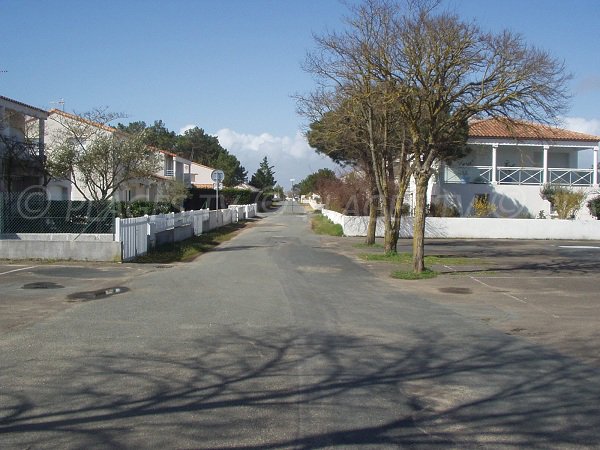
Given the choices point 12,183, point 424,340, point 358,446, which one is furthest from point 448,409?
point 12,183

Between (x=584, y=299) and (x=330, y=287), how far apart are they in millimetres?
5239

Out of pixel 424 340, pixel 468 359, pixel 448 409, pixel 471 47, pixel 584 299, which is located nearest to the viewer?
pixel 448 409

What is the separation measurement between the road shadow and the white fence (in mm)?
10296

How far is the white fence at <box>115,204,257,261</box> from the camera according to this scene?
17.9 metres

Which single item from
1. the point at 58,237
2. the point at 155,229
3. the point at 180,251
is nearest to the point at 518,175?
the point at 180,251

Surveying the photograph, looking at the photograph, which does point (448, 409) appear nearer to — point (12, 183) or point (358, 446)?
point (358, 446)

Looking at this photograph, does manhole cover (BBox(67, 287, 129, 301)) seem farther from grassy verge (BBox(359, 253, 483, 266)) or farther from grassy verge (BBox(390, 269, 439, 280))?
grassy verge (BBox(359, 253, 483, 266))

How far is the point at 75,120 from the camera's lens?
26781mm

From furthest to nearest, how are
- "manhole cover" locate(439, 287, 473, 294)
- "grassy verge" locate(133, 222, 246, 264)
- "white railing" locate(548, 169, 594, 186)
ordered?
"white railing" locate(548, 169, 594, 186)
"grassy verge" locate(133, 222, 246, 264)
"manhole cover" locate(439, 287, 473, 294)

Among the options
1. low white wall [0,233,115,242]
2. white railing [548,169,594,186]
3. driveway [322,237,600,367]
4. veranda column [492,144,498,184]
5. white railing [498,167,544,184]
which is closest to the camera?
driveway [322,237,600,367]

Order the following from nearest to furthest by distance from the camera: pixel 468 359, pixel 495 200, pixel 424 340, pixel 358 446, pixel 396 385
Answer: pixel 358 446 < pixel 396 385 < pixel 468 359 < pixel 424 340 < pixel 495 200

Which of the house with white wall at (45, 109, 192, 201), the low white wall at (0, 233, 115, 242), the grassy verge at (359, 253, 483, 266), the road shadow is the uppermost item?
the house with white wall at (45, 109, 192, 201)

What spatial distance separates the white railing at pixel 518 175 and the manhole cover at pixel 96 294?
27.9 m

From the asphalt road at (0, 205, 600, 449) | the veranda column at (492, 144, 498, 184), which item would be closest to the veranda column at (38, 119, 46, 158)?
the asphalt road at (0, 205, 600, 449)
